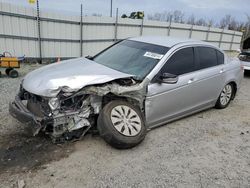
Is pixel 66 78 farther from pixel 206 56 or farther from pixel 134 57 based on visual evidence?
pixel 206 56

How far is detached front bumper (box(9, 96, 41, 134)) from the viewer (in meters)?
3.14

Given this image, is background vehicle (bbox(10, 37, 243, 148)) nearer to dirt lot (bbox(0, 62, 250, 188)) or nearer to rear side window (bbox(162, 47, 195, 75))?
rear side window (bbox(162, 47, 195, 75))

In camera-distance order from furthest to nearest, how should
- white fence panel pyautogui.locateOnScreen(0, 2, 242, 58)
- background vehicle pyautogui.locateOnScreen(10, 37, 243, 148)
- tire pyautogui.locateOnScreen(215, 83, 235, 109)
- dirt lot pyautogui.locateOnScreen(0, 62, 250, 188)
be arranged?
white fence panel pyautogui.locateOnScreen(0, 2, 242, 58) → tire pyautogui.locateOnScreen(215, 83, 235, 109) → background vehicle pyautogui.locateOnScreen(10, 37, 243, 148) → dirt lot pyautogui.locateOnScreen(0, 62, 250, 188)

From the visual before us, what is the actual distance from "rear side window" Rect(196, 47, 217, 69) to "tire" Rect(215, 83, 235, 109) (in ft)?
2.67

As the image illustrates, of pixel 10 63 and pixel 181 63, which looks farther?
pixel 10 63

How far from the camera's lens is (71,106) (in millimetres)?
3357

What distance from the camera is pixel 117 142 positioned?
3258mm

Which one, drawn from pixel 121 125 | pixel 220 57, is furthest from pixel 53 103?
pixel 220 57

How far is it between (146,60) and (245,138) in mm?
2253

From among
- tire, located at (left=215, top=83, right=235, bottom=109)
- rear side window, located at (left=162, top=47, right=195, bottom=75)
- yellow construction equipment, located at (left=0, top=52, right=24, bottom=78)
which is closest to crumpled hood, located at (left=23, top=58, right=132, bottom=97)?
rear side window, located at (left=162, top=47, right=195, bottom=75)

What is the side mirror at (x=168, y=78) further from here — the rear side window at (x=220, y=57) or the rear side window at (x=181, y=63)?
the rear side window at (x=220, y=57)

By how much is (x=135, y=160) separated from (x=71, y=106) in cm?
118

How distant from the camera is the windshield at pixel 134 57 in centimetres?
390

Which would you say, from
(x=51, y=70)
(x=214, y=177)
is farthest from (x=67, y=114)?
(x=214, y=177)
